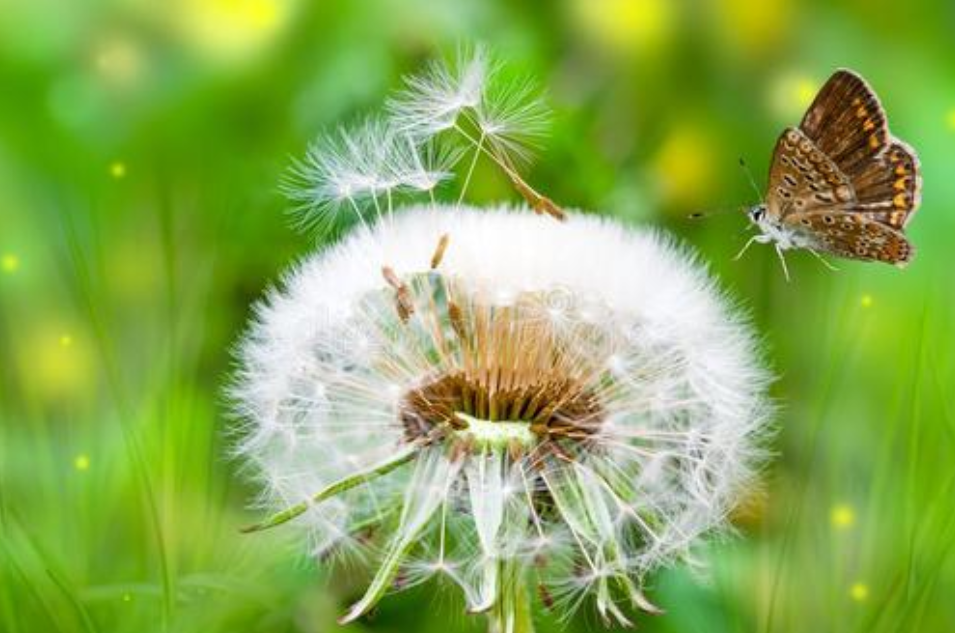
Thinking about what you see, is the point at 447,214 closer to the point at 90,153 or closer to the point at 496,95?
the point at 496,95

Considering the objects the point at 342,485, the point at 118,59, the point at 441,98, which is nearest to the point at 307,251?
the point at 441,98

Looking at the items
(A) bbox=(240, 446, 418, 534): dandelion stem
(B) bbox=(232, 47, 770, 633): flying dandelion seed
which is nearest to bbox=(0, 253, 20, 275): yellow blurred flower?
(B) bbox=(232, 47, 770, 633): flying dandelion seed

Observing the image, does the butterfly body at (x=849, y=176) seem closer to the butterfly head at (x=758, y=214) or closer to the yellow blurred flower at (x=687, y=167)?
the butterfly head at (x=758, y=214)

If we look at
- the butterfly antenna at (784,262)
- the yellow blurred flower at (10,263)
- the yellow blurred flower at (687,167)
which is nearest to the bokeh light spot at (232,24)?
the yellow blurred flower at (10,263)

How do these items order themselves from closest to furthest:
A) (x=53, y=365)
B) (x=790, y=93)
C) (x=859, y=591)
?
(x=859, y=591) < (x=53, y=365) < (x=790, y=93)

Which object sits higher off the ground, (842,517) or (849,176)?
(849,176)

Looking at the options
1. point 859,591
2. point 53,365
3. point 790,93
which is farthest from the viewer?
point 790,93

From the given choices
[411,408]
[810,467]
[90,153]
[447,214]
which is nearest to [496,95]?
[447,214]

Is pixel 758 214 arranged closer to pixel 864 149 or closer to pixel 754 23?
pixel 864 149
